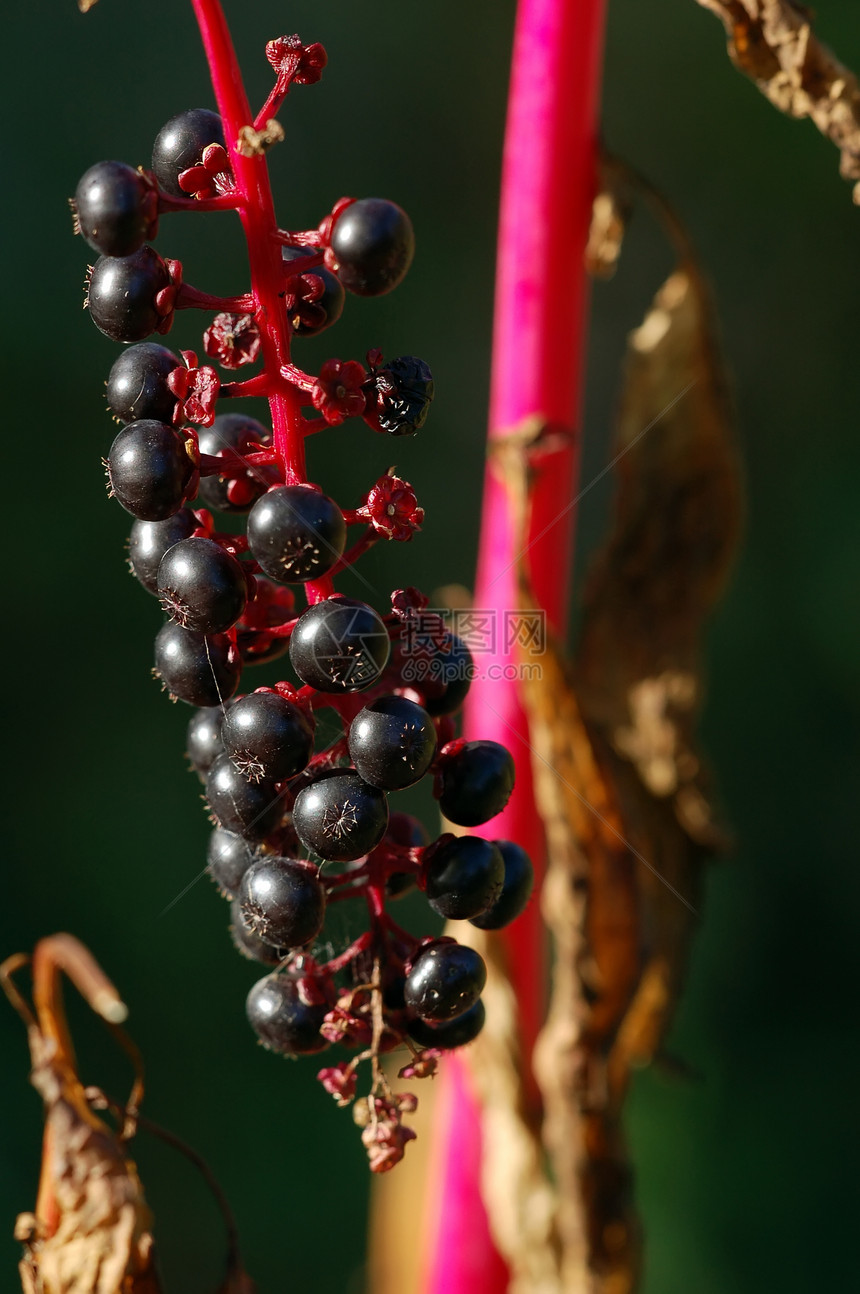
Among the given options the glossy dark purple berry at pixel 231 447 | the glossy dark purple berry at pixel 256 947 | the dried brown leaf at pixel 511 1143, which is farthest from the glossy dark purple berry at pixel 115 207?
the dried brown leaf at pixel 511 1143

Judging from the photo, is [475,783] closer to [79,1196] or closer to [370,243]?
[370,243]

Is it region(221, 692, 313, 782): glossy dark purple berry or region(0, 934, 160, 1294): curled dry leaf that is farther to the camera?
region(0, 934, 160, 1294): curled dry leaf

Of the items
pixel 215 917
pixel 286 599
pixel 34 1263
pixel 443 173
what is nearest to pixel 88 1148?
pixel 34 1263

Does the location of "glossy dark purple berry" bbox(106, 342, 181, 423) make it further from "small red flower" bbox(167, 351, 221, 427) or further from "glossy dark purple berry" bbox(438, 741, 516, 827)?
"glossy dark purple berry" bbox(438, 741, 516, 827)

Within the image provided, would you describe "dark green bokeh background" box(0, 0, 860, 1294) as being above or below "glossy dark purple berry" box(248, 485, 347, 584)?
above

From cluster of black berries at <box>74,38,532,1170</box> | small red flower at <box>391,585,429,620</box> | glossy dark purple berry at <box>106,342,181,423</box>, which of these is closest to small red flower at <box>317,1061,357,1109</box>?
cluster of black berries at <box>74,38,532,1170</box>

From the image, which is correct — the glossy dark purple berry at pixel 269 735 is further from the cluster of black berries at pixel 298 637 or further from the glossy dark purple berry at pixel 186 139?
the glossy dark purple berry at pixel 186 139

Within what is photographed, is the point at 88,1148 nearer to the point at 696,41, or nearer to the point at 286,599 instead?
the point at 286,599

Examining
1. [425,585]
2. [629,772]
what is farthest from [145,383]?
[425,585]
